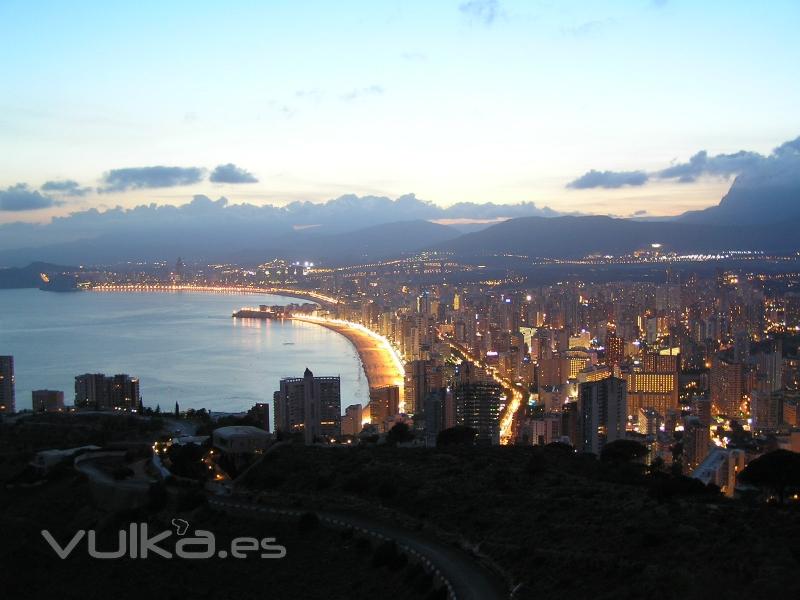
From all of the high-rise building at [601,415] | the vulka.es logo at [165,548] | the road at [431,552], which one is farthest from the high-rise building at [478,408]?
the vulka.es logo at [165,548]

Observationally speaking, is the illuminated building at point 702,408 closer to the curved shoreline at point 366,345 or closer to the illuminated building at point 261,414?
the curved shoreline at point 366,345

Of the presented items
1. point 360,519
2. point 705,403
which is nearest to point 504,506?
point 360,519

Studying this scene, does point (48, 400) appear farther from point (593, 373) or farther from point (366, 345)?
point (366, 345)

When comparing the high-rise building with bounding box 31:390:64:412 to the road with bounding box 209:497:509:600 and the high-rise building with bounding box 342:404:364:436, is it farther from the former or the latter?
the road with bounding box 209:497:509:600

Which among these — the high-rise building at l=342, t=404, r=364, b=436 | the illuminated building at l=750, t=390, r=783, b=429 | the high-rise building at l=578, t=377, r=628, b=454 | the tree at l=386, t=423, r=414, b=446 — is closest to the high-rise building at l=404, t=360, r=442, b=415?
the high-rise building at l=342, t=404, r=364, b=436

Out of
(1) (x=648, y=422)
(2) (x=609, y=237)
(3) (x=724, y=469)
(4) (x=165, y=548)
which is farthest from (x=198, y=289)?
(4) (x=165, y=548)

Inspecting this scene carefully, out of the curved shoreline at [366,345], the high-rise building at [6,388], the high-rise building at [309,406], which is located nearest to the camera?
the high-rise building at [309,406]
